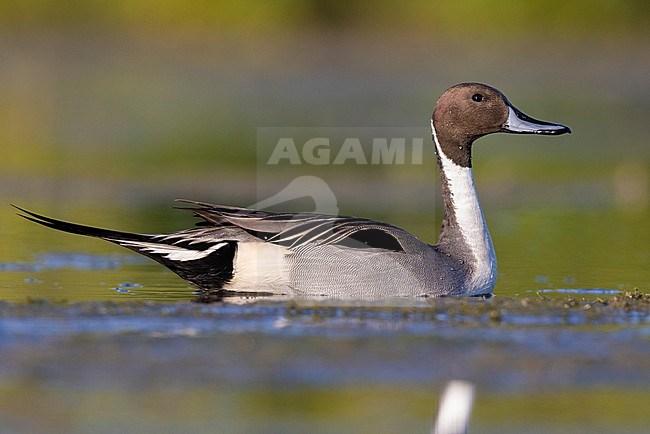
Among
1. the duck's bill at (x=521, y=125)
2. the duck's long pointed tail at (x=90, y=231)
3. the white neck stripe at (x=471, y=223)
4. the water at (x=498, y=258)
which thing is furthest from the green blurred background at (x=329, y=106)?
the duck's long pointed tail at (x=90, y=231)

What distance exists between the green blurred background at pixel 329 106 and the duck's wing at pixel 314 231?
3.14 ft

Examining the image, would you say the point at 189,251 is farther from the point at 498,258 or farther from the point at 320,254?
the point at 498,258

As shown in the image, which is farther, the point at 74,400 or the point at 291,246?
the point at 291,246

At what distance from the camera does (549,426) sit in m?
4.88

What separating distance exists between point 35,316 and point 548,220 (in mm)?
5659

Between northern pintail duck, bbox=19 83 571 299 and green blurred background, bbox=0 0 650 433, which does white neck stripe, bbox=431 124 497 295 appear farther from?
green blurred background, bbox=0 0 650 433

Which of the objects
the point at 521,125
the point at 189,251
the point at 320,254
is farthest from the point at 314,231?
the point at 521,125

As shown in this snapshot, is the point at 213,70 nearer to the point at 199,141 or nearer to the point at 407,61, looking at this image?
the point at 407,61

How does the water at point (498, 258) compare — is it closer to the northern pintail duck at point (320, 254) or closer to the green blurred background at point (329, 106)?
the green blurred background at point (329, 106)

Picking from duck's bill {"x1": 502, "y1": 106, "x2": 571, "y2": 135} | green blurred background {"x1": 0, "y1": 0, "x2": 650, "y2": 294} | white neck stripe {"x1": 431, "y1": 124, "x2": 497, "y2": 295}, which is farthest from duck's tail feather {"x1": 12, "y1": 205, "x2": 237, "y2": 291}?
duck's bill {"x1": 502, "y1": 106, "x2": 571, "y2": 135}

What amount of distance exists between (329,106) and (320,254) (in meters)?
11.1

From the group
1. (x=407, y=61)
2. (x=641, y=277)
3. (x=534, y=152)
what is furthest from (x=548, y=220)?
(x=407, y=61)

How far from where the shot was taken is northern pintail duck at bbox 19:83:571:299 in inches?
296

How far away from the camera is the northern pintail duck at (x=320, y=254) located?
7520mm
